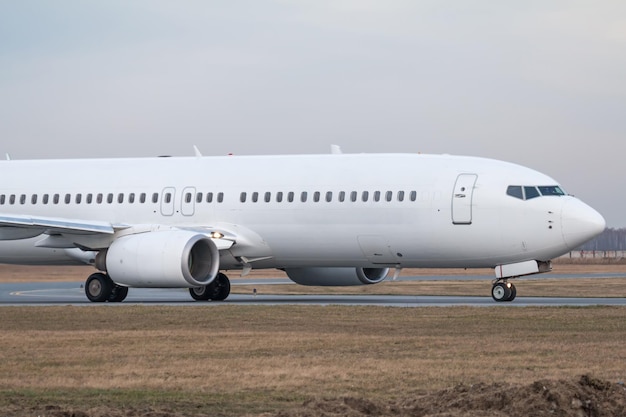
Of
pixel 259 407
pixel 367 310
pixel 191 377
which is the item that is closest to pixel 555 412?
pixel 259 407

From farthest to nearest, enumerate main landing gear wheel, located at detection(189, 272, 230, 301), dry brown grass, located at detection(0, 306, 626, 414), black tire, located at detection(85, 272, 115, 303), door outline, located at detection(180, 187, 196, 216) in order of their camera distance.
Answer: main landing gear wheel, located at detection(189, 272, 230, 301), door outline, located at detection(180, 187, 196, 216), black tire, located at detection(85, 272, 115, 303), dry brown grass, located at detection(0, 306, 626, 414)

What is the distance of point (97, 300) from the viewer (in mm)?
35812

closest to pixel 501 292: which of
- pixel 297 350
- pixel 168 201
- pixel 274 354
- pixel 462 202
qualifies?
pixel 462 202

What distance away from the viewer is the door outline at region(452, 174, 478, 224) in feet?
108

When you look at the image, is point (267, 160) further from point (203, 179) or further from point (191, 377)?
point (191, 377)

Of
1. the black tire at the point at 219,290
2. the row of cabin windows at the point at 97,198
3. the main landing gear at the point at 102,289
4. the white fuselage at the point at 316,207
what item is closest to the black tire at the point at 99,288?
the main landing gear at the point at 102,289

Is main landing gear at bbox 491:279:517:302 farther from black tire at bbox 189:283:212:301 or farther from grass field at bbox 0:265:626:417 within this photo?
black tire at bbox 189:283:212:301

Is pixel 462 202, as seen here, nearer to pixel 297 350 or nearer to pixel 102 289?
pixel 102 289

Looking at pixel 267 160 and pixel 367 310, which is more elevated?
pixel 267 160

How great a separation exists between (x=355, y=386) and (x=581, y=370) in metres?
3.44

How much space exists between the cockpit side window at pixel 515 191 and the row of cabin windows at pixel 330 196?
8.36 feet

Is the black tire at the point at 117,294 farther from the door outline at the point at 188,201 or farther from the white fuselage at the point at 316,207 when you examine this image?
the door outline at the point at 188,201

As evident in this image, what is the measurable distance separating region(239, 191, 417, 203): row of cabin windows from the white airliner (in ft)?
0.13

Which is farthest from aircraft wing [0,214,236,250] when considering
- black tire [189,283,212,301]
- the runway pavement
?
black tire [189,283,212,301]
